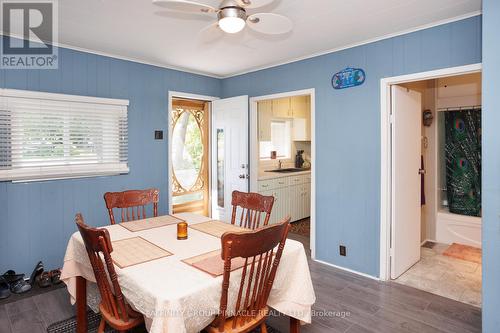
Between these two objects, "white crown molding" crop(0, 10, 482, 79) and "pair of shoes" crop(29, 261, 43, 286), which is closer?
"white crown molding" crop(0, 10, 482, 79)

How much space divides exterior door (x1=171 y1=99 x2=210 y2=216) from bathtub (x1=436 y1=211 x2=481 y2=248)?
11.0 ft

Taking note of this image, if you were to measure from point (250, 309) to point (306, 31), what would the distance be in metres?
2.41

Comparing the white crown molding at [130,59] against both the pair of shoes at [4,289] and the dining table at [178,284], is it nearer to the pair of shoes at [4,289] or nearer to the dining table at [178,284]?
the dining table at [178,284]

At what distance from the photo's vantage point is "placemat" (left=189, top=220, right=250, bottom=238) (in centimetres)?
224

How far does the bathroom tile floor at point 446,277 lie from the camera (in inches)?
113

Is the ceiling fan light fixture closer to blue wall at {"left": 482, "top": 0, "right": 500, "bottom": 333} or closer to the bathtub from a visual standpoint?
blue wall at {"left": 482, "top": 0, "right": 500, "bottom": 333}

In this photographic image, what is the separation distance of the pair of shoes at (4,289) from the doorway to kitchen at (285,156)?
9.32ft

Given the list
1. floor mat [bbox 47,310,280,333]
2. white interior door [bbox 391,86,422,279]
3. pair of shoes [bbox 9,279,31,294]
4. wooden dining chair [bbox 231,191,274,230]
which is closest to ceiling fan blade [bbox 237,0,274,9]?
wooden dining chair [bbox 231,191,274,230]

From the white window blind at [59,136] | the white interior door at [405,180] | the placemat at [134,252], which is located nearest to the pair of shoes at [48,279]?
the white window blind at [59,136]

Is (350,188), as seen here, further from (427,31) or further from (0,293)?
(0,293)

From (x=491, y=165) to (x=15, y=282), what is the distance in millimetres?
3970

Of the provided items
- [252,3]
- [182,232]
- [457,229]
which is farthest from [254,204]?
[457,229]

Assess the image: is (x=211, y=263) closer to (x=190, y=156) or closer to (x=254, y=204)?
(x=254, y=204)

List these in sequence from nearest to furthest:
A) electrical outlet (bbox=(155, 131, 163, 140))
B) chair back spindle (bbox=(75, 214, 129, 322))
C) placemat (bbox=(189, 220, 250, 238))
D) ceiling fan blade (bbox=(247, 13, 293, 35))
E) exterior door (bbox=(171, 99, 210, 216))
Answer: chair back spindle (bbox=(75, 214, 129, 322)) → ceiling fan blade (bbox=(247, 13, 293, 35)) → placemat (bbox=(189, 220, 250, 238)) → electrical outlet (bbox=(155, 131, 163, 140)) → exterior door (bbox=(171, 99, 210, 216))
